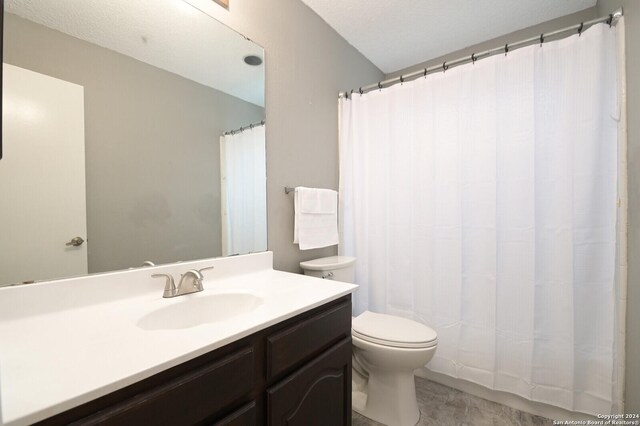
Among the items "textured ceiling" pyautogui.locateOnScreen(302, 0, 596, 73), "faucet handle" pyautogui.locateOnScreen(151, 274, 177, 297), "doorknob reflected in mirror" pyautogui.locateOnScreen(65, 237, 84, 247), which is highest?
"textured ceiling" pyautogui.locateOnScreen(302, 0, 596, 73)

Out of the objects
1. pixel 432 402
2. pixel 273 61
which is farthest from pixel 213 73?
pixel 432 402

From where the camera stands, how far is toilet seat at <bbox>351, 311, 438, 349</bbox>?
1372 millimetres

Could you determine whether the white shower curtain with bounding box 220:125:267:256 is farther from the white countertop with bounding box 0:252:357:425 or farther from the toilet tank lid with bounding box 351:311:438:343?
the toilet tank lid with bounding box 351:311:438:343

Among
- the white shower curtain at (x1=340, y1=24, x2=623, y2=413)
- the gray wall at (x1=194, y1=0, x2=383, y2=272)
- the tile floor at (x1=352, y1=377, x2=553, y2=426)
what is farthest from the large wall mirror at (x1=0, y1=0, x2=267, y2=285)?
the tile floor at (x1=352, y1=377, x2=553, y2=426)

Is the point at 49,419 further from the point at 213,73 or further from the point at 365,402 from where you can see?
the point at 365,402

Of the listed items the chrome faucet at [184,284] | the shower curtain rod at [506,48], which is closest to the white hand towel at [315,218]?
the chrome faucet at [184,284]

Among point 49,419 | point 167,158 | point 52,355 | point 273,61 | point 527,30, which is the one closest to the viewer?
point 49,419

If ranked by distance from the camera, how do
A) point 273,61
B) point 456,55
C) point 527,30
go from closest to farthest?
1. point 273,61
2. point 527,30
3. point 456,55

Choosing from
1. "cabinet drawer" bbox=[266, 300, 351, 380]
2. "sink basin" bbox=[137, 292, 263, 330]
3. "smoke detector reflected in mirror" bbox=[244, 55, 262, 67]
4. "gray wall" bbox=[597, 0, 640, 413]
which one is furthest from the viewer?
"smoke detector reflected in mirror" bbox=[244, 55, 262, 67]

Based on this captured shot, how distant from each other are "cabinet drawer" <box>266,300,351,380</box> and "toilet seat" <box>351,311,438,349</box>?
36 centimetres

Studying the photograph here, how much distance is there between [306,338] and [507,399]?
4.70 feet

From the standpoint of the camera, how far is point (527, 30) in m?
1.97

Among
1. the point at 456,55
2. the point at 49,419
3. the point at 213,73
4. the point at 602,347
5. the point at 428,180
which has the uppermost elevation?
the point at 456,55

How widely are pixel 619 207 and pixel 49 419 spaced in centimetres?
200
